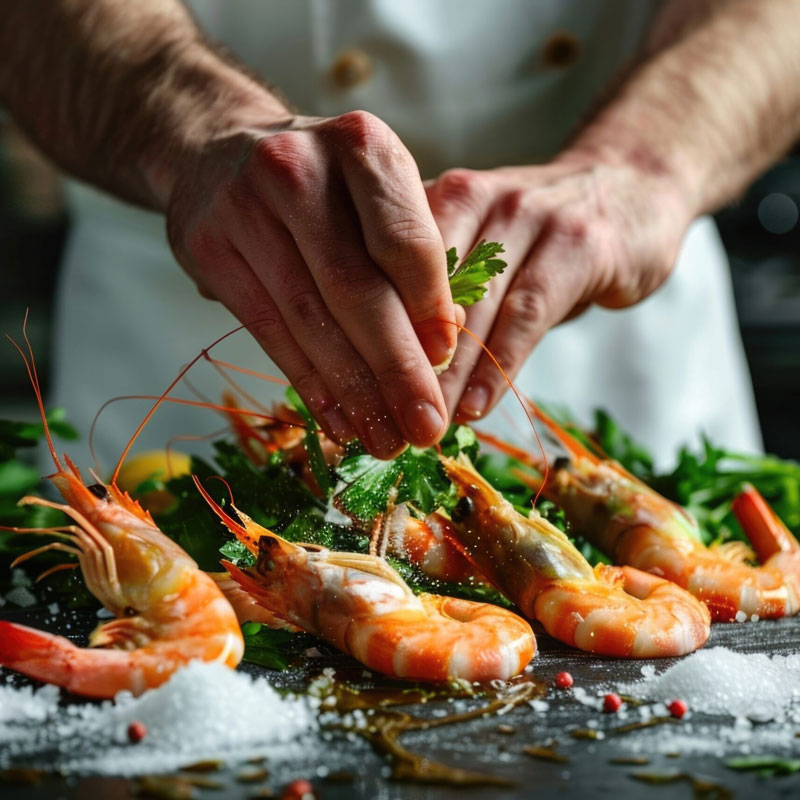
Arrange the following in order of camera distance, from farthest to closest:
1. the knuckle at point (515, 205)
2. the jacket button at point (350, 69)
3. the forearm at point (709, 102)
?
1. the jacket button at point (350, 69)
2. the forearm at point (709, 102)
3. the knuckle at point (515, 205)

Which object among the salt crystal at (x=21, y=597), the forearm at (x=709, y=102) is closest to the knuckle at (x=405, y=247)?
the salt crystal at (x=21, y=597)

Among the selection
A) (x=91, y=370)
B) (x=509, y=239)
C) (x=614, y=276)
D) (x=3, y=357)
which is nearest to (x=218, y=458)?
(x=509, y=239)

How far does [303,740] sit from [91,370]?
61.0 inches

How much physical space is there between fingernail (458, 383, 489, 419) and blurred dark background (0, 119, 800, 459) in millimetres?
2321

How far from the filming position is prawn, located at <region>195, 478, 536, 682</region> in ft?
3.18

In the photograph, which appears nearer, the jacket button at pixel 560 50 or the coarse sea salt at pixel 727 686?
the coarse sea salt at pixel 727 686

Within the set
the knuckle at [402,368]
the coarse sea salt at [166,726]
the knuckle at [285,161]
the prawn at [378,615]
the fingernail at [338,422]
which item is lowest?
the coarse sea salt at [166,726]

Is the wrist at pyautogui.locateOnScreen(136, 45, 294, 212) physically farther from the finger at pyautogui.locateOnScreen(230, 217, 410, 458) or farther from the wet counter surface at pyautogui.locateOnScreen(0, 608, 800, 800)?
the wet counter surface at pyautogui.locateOnScreen(0, 608, 800, 800)

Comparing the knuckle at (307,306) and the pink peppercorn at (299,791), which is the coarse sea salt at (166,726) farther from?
the knuckle at (307,306)

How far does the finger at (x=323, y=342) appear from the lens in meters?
1.04

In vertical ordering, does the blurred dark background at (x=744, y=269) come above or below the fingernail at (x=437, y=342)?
above

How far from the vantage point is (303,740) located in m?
0.85

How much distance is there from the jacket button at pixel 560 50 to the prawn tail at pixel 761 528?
1067mm

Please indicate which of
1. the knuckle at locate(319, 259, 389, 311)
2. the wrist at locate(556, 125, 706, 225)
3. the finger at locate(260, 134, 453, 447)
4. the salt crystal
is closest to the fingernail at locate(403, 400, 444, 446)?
the finger at locate(260, 134, 453, 447)
